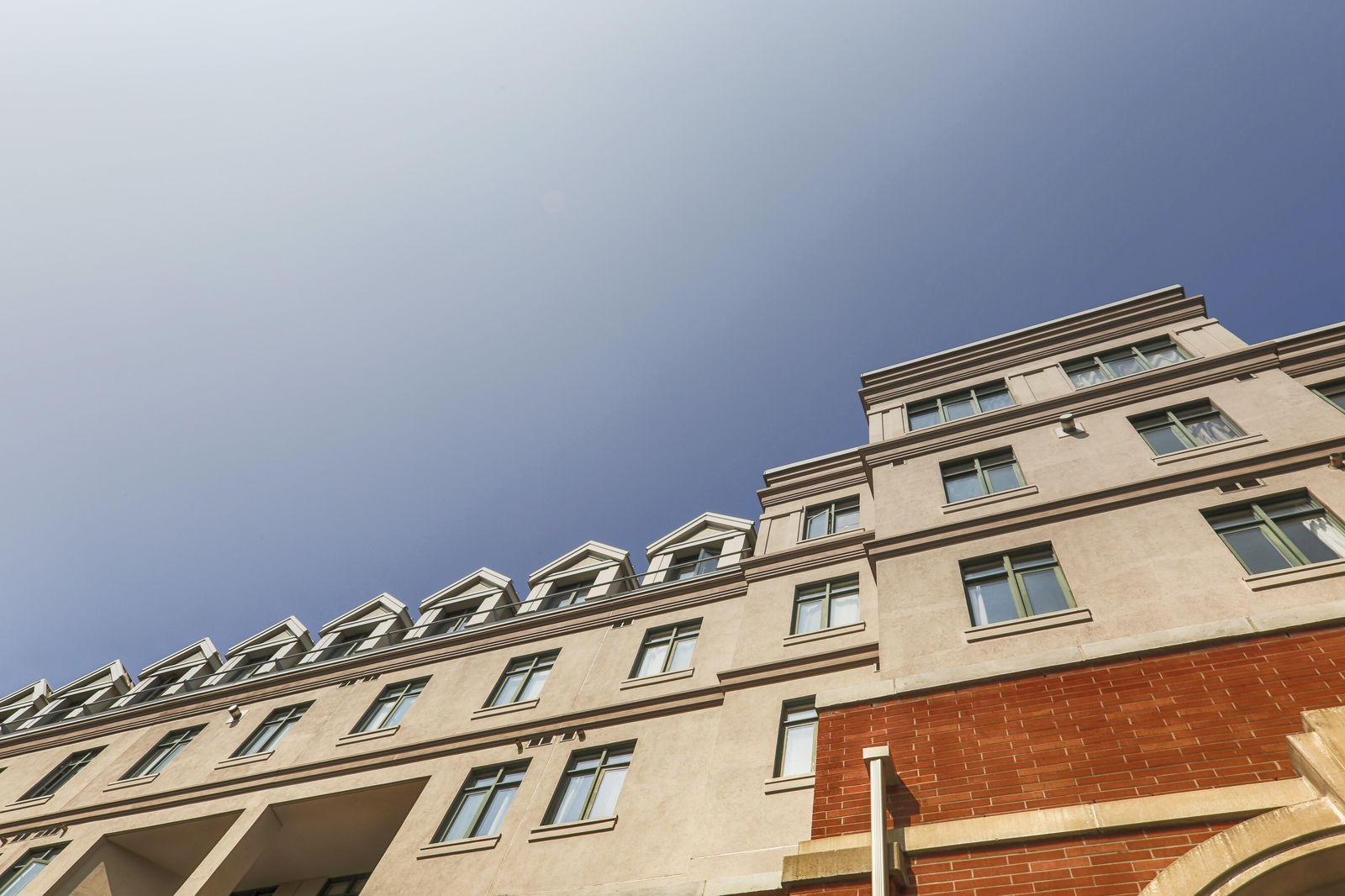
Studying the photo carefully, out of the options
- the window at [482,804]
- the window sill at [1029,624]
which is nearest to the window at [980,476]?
the window sill at [1029,624]

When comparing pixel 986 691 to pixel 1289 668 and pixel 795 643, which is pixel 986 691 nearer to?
pixel 1289 668

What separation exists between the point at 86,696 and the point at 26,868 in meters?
13.2

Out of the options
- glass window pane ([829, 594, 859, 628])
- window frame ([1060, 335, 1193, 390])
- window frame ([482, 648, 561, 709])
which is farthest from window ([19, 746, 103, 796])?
window frame ([1060, 335, 1193, 390])

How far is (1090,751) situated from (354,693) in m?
19.7

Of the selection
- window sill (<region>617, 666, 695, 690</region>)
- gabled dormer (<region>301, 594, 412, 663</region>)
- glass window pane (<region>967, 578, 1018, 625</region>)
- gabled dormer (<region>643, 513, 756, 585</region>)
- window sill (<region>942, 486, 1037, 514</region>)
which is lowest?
glass window pane (<region>967, 578, 1018, 625</region>)

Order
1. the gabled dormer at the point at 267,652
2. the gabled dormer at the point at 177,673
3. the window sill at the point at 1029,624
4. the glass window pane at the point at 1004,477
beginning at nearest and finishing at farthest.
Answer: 1. the window sill at the point at 1029,624
2. the glass window pane at the point at 1004,477
3. the gabled dormer at the point at 267,652
4. the gabled dormer at the point at 177,673

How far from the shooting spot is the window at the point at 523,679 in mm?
19344

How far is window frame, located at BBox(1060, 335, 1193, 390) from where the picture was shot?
17.3 metres

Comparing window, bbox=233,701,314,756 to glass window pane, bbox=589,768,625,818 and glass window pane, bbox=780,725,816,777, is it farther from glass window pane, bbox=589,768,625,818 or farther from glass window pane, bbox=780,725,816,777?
glass window pane, bbox=780,725,816,777

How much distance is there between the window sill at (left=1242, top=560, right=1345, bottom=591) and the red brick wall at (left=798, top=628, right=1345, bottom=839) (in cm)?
162

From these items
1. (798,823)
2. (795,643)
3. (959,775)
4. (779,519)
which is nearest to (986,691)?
(959,775)

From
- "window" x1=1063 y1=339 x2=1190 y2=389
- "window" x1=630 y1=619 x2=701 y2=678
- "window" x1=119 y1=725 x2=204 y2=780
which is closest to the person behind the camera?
"window" x1=1063 y1=339 x2=1190 y2=389

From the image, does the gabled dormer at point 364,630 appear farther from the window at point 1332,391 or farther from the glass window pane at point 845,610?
the window at point 1332,391

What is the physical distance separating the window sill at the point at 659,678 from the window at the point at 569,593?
563 centimetres
